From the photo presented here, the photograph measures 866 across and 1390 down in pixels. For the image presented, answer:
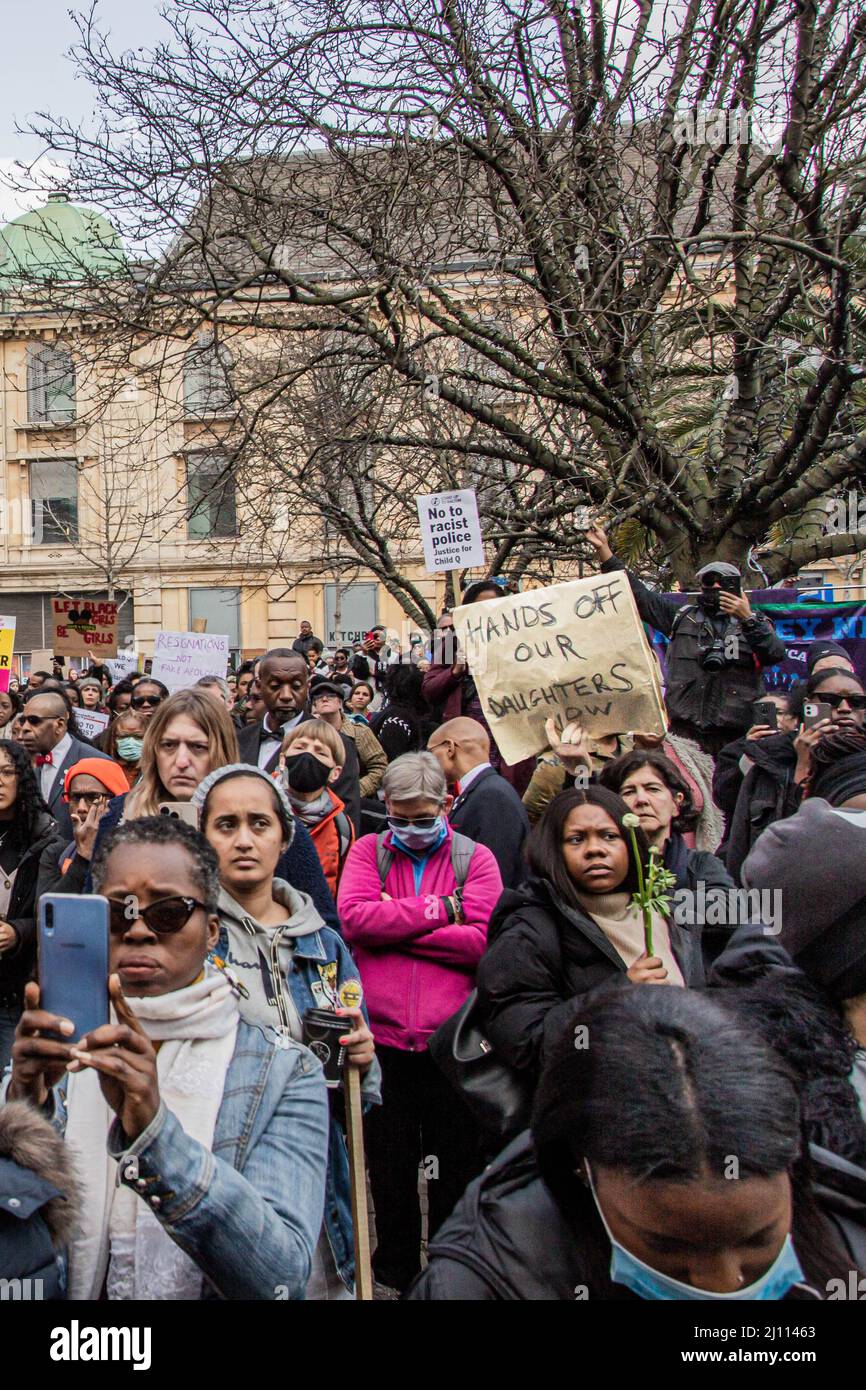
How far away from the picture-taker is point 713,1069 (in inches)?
68.5

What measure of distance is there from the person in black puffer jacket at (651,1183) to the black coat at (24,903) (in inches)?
107

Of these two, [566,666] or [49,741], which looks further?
[49,741]

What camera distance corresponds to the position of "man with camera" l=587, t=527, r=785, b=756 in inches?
240

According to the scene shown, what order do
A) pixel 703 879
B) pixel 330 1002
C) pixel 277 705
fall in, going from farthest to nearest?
pixel 277 705
pixel 703 879
pixel 330 1002

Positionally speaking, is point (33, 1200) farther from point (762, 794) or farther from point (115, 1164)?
point (762, 794)

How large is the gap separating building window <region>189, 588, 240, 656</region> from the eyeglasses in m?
34.7

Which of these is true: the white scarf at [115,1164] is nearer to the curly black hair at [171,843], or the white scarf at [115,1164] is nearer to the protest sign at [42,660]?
the curly black hair at [171,843]

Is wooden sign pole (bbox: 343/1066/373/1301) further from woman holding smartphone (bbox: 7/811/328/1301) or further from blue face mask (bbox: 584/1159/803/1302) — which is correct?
blue face mask (bbox: 584/1159/803/1302)

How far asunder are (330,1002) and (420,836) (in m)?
1.37

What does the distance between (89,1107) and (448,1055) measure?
3.70ft

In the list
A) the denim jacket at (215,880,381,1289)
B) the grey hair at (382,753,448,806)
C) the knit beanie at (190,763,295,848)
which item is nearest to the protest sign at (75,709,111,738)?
the grey hair at (382,753,448,806)

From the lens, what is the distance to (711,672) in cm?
640

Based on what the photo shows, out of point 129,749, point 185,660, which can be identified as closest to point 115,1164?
point 129,749
